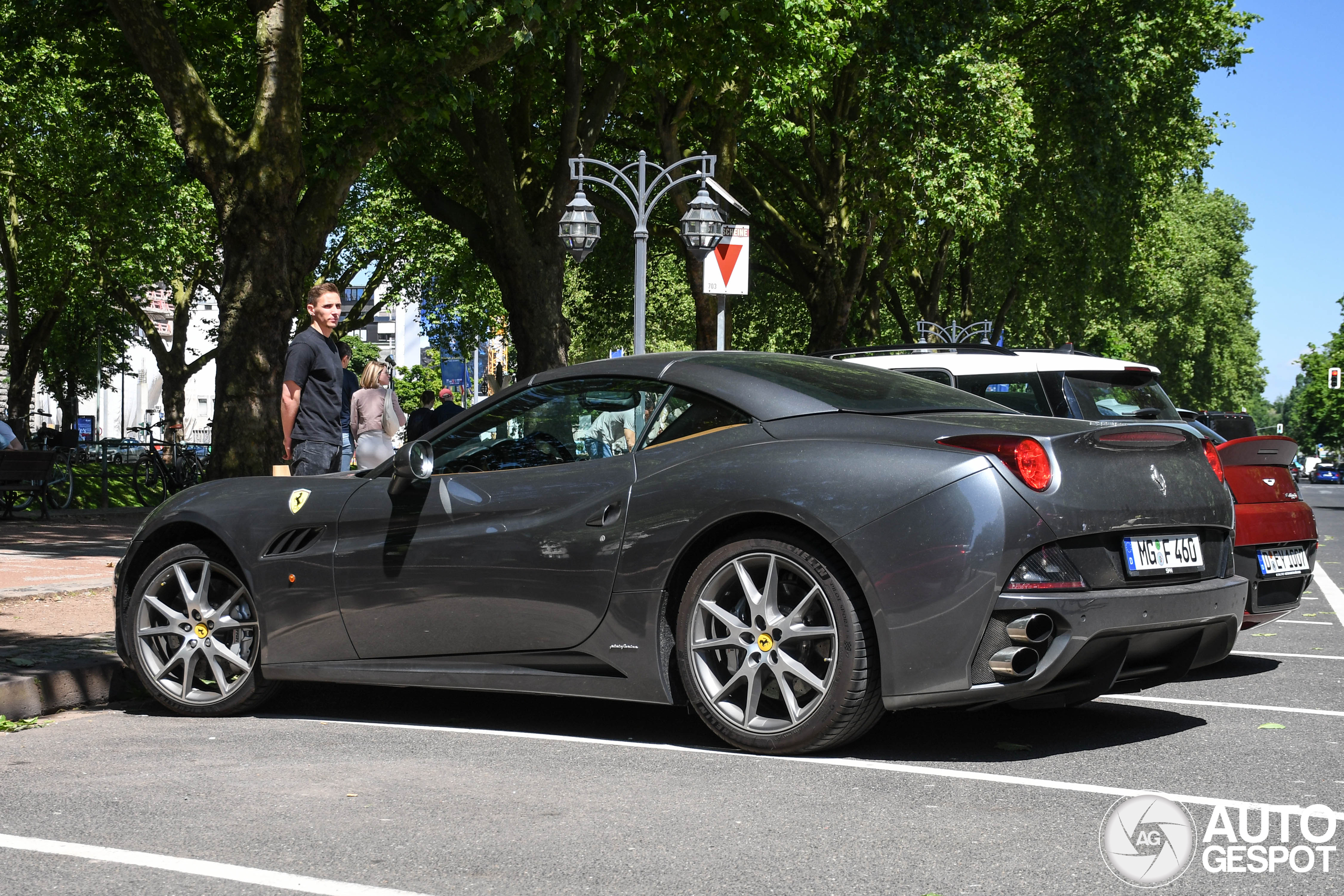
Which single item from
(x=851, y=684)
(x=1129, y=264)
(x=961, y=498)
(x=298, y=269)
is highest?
(x=1129, y=264)

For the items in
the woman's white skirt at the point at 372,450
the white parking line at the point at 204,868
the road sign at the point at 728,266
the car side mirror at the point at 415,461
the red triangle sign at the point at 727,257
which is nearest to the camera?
the white parking line at the point at 204,868

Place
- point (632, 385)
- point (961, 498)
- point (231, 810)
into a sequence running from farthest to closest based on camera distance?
point (632, 385) < point (961, 498) < point (231, 810)

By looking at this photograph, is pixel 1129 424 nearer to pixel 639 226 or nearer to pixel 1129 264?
pixel 639 226

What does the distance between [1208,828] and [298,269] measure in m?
10.7

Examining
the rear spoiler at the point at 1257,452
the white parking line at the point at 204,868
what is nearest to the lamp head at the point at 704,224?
the rear spoiler at the point at 1257,452

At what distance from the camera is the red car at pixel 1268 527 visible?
22.7 feet

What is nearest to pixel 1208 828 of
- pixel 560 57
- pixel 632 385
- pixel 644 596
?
pixel 644 596

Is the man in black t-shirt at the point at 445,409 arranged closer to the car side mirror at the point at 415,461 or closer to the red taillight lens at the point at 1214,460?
the car side mirror at the point at 415,461

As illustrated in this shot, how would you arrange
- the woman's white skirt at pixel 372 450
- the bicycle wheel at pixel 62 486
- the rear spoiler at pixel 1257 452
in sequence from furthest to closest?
the bicycle wheel at pixel 62 486
the rear spoiler at pixel 1257 452
the woman's white skirt at pixel 372 450

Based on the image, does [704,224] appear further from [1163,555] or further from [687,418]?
[1163,555]

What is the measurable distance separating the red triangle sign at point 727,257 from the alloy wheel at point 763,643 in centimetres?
932

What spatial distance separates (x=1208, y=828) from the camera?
13.4ft

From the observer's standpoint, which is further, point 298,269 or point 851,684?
point 298,269

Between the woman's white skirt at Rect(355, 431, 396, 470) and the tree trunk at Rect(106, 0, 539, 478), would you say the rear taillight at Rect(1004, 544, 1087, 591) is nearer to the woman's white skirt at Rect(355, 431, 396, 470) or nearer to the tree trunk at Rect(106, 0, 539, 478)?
the woman's white skirt at Rect(355, 431, 396, 470)
